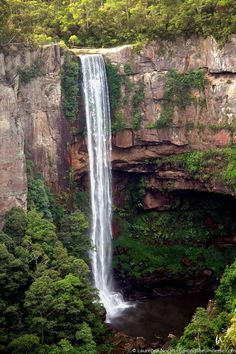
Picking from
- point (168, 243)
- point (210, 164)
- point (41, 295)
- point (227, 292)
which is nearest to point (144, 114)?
point (210, 164)

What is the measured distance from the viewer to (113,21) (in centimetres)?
2712

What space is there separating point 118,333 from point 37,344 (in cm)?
537

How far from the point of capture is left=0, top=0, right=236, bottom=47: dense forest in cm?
2131

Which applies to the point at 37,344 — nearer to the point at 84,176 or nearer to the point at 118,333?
the point at 118,333

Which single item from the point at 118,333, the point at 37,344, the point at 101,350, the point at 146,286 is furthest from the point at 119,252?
the point at 37,344

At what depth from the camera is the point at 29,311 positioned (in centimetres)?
1691

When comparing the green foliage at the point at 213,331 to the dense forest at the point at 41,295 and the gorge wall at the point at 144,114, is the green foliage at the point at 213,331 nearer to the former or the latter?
the dense forest at the point at 41,295

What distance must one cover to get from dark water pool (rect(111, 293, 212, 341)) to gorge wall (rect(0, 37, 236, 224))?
534cm

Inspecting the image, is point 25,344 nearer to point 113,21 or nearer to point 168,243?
point 168,243

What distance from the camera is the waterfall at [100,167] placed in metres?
24.2

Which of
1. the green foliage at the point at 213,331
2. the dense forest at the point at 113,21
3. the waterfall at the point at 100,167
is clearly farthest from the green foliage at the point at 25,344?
the dense forest at the point at 113,21

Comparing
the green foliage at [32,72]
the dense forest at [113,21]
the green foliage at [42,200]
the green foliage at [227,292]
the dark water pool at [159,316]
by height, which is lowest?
the dark water pool at [159,316]

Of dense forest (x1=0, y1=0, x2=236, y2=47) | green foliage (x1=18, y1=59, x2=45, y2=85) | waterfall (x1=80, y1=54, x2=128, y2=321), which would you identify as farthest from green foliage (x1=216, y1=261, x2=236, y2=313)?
dense forest (x1=0, y1=0, x2=236, y2=47)

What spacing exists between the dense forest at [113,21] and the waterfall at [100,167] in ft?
8.46
